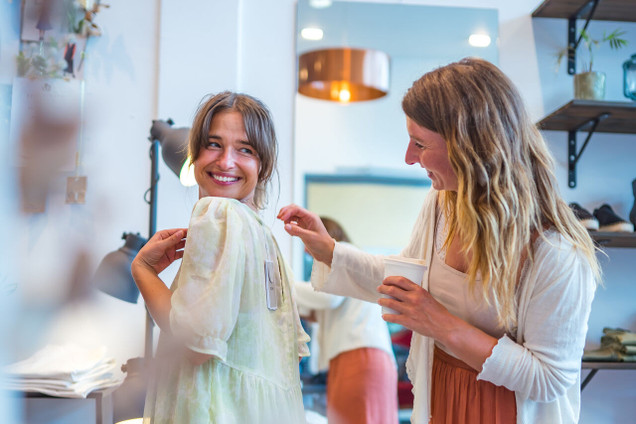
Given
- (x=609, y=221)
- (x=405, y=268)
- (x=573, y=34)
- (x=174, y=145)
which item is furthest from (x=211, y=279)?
(x=573, y=34)

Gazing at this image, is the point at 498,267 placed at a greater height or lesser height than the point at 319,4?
lesser

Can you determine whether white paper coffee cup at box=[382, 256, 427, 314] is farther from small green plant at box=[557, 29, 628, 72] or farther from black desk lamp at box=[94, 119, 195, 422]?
small green plant at box=[557, 29, 628, 72]

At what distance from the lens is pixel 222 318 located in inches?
27.0

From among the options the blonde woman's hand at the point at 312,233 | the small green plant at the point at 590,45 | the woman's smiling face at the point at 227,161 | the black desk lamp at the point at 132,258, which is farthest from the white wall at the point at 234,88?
the woman's smiling face at the point at 227,161

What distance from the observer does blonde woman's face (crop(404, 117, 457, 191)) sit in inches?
36.1

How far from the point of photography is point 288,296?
855 mm

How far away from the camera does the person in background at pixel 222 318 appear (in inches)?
26.7

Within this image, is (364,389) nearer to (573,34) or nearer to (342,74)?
(342,74)

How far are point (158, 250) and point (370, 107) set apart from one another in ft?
5.20

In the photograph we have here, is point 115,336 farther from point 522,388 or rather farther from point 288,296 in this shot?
point 522,388

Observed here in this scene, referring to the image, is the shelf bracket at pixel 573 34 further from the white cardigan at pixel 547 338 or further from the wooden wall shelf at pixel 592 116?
the white cardigan at pixel 547 338

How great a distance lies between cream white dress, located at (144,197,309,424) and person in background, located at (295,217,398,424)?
3.90 feet

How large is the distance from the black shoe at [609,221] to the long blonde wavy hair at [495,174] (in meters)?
1.21

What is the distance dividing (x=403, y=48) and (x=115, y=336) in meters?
1.56
